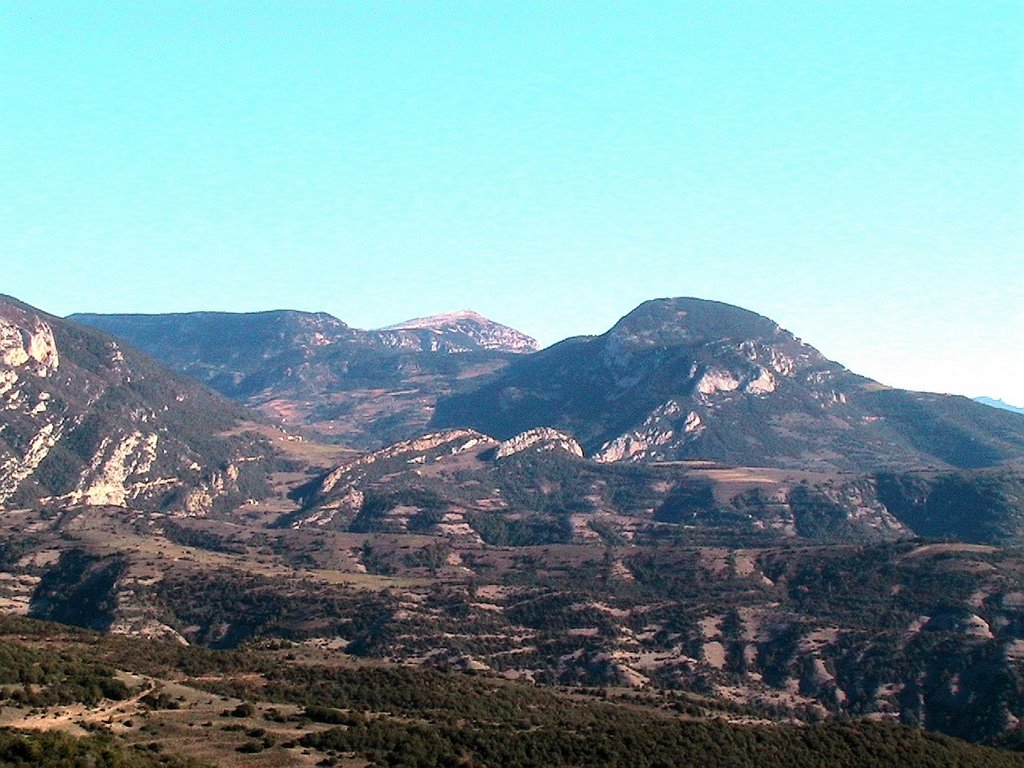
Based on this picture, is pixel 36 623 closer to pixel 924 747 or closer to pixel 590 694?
pixel 590 694

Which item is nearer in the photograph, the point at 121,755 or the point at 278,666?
the point at 121,755

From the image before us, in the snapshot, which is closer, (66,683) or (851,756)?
(66,683)

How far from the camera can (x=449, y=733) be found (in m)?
105

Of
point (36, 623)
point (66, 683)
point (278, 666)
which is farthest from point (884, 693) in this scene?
point (66, 683)

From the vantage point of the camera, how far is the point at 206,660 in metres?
134

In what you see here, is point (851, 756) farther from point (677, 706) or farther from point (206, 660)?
point (206, 660)

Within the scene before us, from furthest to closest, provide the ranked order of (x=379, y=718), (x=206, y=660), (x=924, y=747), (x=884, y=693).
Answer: (x=884, y=693) → (x=206, y=660) → (x=924, y=747) → (x=379, y=718)

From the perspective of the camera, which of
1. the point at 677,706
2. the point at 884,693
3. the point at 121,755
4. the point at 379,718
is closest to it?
the point at 121,755

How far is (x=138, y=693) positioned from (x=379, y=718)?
750 inches

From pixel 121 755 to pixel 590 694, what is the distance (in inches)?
3059

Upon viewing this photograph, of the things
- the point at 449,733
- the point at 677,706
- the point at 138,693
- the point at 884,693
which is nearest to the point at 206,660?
the point at 138,693

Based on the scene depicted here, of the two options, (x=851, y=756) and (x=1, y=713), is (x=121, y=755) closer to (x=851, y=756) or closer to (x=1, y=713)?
(x=1, y=713)

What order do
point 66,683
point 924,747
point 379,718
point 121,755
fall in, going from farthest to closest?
point 924,747 < point 379,718 < point 66,683 < point 121,755

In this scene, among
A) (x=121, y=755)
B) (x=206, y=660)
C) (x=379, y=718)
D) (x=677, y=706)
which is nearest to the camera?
(x=121, y=755)
